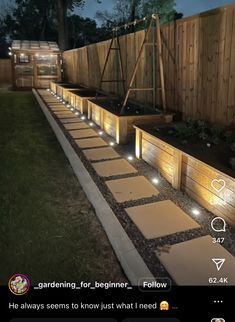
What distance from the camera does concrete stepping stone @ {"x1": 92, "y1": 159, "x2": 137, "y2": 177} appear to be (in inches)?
176

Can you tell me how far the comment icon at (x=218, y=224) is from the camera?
9.50 ft

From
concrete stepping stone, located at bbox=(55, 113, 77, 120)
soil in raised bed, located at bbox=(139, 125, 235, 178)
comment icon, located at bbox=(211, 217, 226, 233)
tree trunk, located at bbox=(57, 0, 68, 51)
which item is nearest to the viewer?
comment icon, located at bbox=(211, 217, 226, 233)

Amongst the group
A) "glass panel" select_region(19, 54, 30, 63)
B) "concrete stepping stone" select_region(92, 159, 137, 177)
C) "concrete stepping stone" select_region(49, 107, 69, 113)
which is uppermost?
"glass panel" select_region(19, 54, 30, 63)

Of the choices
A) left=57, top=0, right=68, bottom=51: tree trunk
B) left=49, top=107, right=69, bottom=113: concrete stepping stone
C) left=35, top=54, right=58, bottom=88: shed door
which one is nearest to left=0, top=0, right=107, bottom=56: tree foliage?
left=57, top=0, right=68, bottom=51: tree trunk

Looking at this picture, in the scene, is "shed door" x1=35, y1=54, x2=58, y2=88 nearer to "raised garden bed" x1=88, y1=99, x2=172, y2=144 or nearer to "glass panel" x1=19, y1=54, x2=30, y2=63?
"glass panel" x1=19, y1=54, x2=30, y2=63

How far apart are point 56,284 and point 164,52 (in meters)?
5.04

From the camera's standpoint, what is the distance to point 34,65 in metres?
19.6

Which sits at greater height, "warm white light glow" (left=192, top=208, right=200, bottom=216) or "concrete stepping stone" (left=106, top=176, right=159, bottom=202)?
"concrete stepping stone" (left=106, top=176, right=159, bottom=202)

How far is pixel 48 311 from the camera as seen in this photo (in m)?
1.67

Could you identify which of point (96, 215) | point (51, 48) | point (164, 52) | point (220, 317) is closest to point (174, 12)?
point (51, 48)

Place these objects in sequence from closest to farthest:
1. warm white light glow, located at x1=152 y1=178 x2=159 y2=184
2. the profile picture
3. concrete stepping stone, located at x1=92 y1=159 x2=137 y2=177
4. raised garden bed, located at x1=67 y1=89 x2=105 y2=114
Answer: the profile picture
warm white light glow, located at x1=152 y1=178 x2=159 y2=184
concrete stepping stone, located at x1=92 y1=159 x2=137 y2=177
raised garden bed, located at x1=67 y1=89 x2=105 y2=114

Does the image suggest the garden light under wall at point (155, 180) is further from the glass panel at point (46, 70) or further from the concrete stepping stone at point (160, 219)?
the glass panel at point (46, 70)

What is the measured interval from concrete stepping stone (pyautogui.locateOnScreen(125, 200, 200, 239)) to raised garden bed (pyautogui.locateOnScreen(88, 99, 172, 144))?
250cm

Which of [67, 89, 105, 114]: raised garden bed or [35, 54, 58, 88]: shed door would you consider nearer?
[67, 89, 105, 114]: raised garden bed
